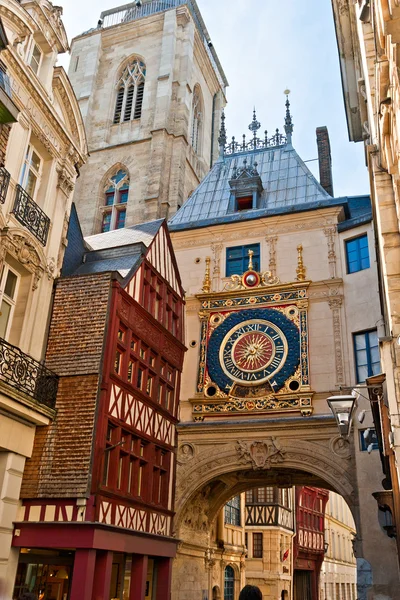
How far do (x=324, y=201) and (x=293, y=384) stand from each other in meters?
5.69

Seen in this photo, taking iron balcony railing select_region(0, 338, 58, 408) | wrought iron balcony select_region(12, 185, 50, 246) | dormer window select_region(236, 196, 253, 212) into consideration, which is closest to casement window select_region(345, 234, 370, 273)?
dormer window select_region(236, 196, 253, 212)

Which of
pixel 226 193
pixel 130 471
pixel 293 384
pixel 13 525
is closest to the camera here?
pixel 13 525

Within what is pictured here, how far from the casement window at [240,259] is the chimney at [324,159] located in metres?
5.23

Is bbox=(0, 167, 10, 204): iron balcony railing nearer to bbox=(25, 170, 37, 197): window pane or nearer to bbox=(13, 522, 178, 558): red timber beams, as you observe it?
bbox=(25, 170, 37, 197): window pane

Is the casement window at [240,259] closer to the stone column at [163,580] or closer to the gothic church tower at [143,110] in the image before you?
the stone column at [163,580]

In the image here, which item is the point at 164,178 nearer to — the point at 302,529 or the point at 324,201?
the point at 324,201

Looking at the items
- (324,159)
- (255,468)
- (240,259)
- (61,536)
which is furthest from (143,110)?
(61,536)

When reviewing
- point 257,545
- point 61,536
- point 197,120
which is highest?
A: point 197,120

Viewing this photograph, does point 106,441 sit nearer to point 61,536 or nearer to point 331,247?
point 61,536


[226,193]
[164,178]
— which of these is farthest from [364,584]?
[164,178]

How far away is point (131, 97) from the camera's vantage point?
109 feet

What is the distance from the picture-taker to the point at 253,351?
53.5 ft

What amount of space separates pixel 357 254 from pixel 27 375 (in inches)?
386

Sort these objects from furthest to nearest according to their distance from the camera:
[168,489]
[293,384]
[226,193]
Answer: [226,193]
[293,384]
[168,489]
